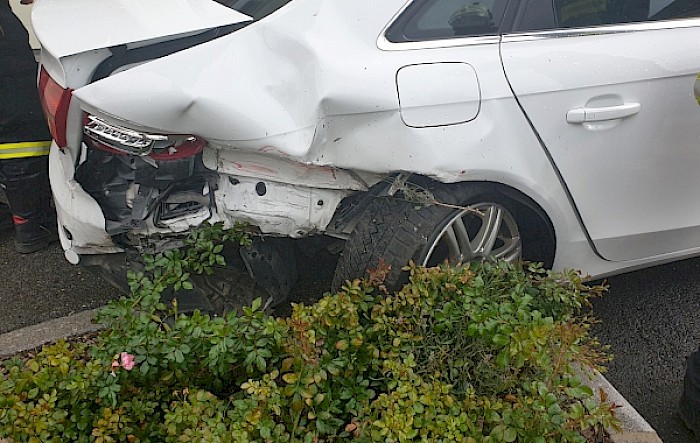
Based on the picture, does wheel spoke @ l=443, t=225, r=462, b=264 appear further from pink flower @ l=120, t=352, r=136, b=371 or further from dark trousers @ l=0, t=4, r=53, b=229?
dark trousers @ l=0, t=4, r=53, b=229

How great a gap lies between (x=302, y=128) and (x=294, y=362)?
2.41 feet

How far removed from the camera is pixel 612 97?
223cm

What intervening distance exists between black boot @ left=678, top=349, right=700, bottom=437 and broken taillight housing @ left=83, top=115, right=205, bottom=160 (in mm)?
1802

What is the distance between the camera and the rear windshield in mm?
2225

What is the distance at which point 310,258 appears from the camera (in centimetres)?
314

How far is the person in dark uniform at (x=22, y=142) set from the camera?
10.8 ft

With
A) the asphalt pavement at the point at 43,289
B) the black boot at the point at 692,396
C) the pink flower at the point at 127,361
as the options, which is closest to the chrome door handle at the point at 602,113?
the black boot at the point at 692,396

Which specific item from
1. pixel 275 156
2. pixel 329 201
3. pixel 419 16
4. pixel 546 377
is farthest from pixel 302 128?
pixel 546 377

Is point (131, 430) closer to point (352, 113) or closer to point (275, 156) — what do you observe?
point (275, 156)

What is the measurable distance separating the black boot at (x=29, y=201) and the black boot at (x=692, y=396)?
3.10 m

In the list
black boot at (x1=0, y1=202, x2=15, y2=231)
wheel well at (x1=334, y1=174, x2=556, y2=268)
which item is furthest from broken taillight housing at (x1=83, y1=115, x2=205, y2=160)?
black boot at (x1=0, y1=202, x2=15, y2=231)

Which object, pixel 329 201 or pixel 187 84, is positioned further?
pixel 329 201

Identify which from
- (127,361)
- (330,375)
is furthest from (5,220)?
(330,375)

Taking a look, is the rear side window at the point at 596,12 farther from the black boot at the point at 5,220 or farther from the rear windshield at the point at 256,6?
the black boot at the point at 5,220
